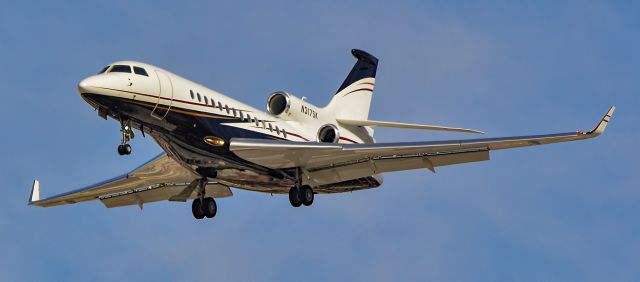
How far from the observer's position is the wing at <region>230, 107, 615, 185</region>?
3106cm

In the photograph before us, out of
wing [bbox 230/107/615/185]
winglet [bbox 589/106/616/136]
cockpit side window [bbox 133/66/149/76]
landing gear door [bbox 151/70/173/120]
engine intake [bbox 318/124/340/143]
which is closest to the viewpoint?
winglet [bbox 589/106/616/136]

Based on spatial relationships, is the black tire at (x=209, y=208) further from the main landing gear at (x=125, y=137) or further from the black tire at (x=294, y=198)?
the main landing gear at (x=125, y=137)

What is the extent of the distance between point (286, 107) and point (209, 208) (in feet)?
11.2

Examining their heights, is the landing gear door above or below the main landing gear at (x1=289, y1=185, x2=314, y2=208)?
above

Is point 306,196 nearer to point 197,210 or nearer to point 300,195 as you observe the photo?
point 300,195

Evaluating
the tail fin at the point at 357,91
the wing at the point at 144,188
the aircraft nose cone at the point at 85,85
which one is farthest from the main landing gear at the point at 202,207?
the aircraft nose cone at the point at 85,85

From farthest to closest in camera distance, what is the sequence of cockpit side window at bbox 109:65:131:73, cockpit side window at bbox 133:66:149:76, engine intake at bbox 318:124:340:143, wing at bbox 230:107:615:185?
1. engine intake at bbox 318:124:340:143
2. wing at bbox 230:107:615:185
3. cockpit side window at bbox 133:66:149:76
4. cockpit side window at bbox 109:65:131:73

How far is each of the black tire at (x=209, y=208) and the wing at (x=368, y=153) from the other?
239 cm

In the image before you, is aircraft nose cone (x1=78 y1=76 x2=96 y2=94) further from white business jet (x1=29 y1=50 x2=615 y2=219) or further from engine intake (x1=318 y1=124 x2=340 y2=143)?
engine intake (x1=318 y1=124 x2=340 y2=143)

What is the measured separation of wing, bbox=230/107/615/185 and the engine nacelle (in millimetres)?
1459

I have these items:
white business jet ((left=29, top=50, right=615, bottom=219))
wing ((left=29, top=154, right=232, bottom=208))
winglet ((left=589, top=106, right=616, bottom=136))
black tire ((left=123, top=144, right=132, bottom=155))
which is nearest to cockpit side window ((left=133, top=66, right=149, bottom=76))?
white business jet ((left=29, top=50, right=615, bottom=219))

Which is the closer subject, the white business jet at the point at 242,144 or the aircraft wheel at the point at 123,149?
the aircraft wheel at the point at 123,149

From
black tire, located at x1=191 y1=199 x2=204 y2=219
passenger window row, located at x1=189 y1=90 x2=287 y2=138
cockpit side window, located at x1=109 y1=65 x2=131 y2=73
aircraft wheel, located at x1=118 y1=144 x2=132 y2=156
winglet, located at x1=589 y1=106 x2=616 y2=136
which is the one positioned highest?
cockpit side window, located at x1=109 y1=65 x2=131 y2=73

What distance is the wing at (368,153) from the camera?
3106cm
